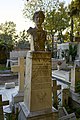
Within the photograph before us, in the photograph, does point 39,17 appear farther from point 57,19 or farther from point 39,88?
point 57,19

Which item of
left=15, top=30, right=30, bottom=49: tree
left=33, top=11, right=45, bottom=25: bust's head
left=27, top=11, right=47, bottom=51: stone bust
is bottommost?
left=27, top=11, right=47, bottom=51: stone bust

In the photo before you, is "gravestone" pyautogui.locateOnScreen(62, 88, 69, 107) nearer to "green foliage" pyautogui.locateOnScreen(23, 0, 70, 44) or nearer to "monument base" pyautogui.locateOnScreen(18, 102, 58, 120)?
"monument base" pyautogui.locateOnScreen(18, 102, 58, 120)

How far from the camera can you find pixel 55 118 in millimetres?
3863

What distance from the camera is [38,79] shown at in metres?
3.70

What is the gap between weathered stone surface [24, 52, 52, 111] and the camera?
12.0 ft

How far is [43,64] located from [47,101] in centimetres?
83

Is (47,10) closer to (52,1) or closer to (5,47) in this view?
(52,1)

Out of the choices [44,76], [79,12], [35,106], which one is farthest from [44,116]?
[79,12]

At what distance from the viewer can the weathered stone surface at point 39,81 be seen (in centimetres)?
365

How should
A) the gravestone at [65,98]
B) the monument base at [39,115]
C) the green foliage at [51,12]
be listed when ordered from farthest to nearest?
1. the green foliage at [51,12]
2. the gravestone at [65,98]
3. the monument base at [39,115]

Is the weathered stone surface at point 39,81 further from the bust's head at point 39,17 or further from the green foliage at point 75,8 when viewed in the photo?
the green foliage at point 75,8

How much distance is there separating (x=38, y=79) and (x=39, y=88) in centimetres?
20

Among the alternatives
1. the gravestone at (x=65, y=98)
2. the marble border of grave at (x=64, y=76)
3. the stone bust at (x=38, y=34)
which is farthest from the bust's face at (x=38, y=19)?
the marble border of grave at (x=64, y=76)

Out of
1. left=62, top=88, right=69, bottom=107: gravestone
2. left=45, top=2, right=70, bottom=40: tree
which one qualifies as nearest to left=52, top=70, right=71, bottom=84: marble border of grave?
left=62, top=88, right=69, bottom=107: gravestone
